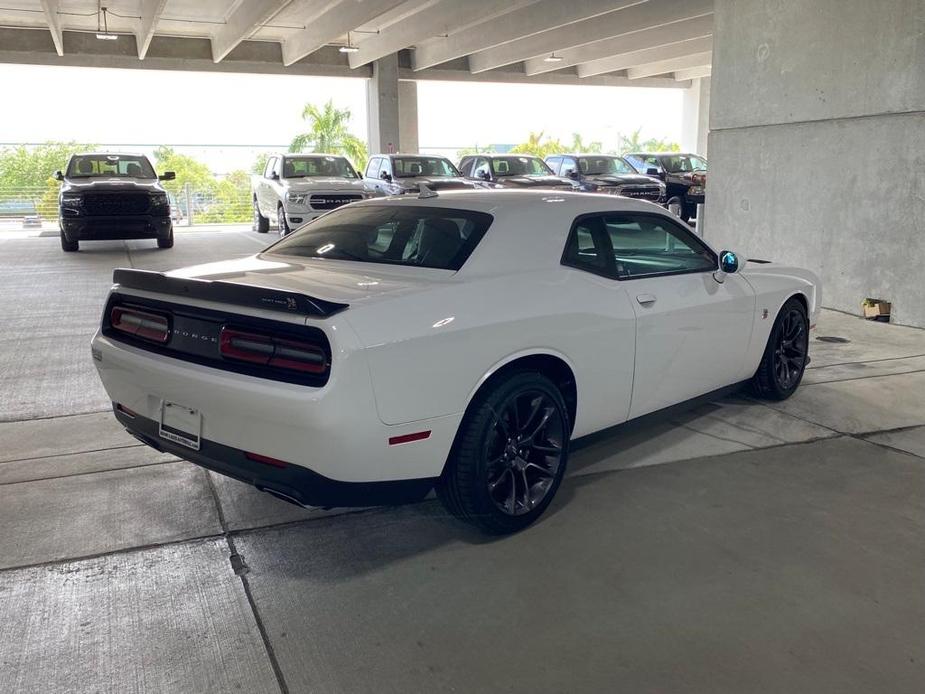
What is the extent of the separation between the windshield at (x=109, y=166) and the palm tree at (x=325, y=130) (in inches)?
636

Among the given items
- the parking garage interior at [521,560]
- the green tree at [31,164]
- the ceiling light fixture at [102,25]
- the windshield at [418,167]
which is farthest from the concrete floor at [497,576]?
the green tree at [31,164]

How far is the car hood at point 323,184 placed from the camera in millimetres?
15797

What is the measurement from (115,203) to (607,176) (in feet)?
37.8

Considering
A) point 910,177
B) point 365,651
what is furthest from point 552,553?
point 910,177

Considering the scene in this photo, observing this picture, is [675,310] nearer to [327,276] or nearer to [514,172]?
[327,276]

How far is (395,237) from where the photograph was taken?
4023 mm

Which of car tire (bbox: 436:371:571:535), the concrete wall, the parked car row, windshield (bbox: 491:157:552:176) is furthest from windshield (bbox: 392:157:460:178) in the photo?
car tire (bbox: 436:371:571:535)

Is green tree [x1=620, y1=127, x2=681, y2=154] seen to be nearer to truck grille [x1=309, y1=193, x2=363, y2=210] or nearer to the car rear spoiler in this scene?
truck grille [x1=309, y1=193, x2=363, y2=210]

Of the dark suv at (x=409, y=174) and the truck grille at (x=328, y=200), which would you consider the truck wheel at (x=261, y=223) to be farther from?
the truck grille at (x=328, y=200)

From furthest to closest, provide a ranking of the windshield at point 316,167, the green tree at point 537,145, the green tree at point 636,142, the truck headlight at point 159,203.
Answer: the green tree at point 636,142 < the green tree at point 537,145 < the windshield at point 316,167 < the truck headlight at point 159,203

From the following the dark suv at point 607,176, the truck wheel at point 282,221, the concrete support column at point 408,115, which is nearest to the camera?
the truck wheel at point 282,221

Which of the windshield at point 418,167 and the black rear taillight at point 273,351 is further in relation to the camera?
the windshield at point 418,167

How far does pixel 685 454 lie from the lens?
4621mm

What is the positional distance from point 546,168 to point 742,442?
15.9 m
